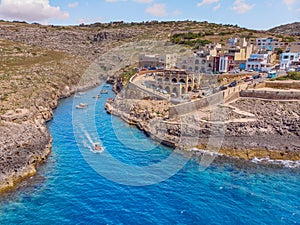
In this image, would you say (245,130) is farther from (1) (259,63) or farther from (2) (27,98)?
(2) (27,98)

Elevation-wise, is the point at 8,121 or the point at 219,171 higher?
the point at 8,121

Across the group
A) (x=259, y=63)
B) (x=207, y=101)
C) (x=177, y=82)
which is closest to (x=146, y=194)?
(x=207, y=101)

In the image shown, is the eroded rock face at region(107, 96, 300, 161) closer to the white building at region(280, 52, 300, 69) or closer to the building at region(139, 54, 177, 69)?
the white building at region(280, 52, 300, 69)

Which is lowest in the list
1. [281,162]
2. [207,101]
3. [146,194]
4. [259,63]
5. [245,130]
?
[146,194]

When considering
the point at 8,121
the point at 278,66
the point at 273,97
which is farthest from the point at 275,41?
the point at 8,121

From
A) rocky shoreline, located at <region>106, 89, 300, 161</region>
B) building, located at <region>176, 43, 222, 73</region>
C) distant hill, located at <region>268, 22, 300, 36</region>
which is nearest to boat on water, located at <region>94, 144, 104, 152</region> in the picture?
rocky shoreline, located at <region>106, 89, 300, 161</region>

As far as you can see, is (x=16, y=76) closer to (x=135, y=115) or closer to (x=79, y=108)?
(x=79, y=108)
